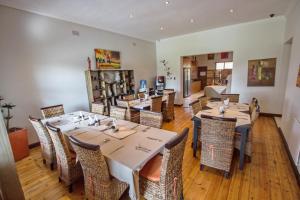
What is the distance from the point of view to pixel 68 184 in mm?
2055

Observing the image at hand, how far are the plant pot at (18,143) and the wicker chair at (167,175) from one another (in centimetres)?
282

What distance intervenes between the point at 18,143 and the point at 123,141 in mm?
2528

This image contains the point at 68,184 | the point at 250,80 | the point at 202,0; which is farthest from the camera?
the point at 250,80

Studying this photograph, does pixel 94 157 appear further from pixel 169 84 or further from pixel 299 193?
pixel 169 84

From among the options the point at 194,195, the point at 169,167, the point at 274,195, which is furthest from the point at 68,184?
the point at 274,195

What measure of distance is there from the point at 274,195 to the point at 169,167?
1619mm

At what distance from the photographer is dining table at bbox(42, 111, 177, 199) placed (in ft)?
4.60

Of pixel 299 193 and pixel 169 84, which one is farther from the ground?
pixel 169 84

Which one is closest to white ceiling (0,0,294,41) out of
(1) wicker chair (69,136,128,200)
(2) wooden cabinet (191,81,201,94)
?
(1) wicker chair (69,136,128,200)

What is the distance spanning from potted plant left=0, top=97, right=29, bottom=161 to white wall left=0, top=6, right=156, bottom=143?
19cm

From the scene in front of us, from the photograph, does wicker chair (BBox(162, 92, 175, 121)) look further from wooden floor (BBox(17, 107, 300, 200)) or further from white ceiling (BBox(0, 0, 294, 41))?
white ceiling (BBox(0, 0, 294, 41))

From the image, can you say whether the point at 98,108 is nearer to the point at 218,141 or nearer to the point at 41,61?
the point at 41,61

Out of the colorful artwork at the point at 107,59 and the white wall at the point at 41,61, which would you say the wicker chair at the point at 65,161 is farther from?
the colorful artwork at the point at 107,59

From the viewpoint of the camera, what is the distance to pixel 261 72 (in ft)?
15.7
